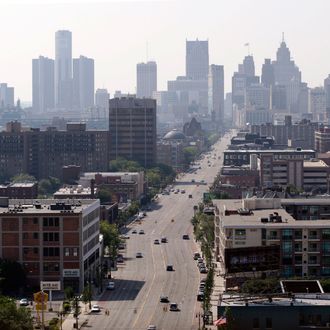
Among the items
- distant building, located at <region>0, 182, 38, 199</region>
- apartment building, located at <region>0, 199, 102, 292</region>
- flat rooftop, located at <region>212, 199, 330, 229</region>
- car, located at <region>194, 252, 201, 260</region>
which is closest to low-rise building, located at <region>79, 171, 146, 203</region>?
distant building, located at <region>0, 182, 38, 199</region>

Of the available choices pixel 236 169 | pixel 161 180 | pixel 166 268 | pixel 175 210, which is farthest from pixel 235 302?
pixel 161 180

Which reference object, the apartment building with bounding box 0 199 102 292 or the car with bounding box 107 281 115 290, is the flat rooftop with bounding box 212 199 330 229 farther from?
the apartment building with bounding box 0 199 102 292

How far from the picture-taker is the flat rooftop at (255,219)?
174 feet

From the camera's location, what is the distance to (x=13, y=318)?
133ft

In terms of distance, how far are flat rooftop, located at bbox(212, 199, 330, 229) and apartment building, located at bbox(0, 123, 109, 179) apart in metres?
63.6

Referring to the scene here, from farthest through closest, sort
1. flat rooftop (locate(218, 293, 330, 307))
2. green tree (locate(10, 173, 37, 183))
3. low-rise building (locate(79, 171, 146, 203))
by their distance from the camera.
Result: green tree (locate(10, 173, 37, 183)), low-rise building (locate(79, 171, 146, 203)), flat rooftop (locate(218, 293, 330, 307))

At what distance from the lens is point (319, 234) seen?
53.0 metres

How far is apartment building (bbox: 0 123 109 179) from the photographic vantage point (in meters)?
126

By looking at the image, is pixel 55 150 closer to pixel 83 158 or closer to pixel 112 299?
pixel 83 158

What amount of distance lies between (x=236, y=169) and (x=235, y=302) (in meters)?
75.1

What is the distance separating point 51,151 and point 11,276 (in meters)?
74.3

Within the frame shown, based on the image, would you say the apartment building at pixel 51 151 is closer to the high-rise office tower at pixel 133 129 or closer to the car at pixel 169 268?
the high-rise office tower at pixel 133 129

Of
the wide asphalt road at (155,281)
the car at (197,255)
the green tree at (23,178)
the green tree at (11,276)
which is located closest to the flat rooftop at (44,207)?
the green tree at (11,276)

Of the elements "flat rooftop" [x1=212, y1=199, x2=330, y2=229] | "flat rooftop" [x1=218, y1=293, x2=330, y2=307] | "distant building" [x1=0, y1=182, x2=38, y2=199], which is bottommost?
"distant building" [x1=0, y1=182, x2=38, y2=199]
